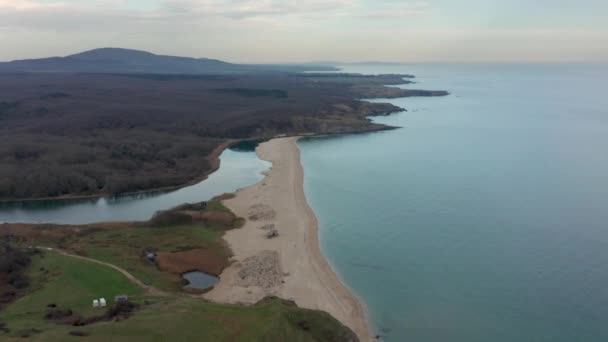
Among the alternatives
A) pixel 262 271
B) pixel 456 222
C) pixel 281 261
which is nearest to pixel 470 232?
pixel 456 222

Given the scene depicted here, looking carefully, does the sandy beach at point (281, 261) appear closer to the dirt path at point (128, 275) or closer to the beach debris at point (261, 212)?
the beach debris at point (261, 212)

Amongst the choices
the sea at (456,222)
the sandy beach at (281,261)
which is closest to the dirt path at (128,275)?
the sandy beach at (281,261)

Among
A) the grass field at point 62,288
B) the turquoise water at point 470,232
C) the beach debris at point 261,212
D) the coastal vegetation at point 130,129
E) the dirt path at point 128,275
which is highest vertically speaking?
the coastal vegetation at point 130,129

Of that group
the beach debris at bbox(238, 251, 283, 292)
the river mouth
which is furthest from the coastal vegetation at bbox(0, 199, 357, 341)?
the beach debris at bbox(238, 251, 283, 292)

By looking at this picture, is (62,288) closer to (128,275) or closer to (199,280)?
(128,275)

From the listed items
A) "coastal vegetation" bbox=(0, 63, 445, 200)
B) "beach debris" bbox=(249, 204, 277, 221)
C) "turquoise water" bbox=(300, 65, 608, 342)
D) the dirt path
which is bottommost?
"turquoise water" bbox=(300, 65, 608, 342)

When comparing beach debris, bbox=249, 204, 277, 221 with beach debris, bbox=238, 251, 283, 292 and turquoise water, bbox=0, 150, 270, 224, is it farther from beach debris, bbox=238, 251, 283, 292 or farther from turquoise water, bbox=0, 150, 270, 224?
beach debris, bbox=238, 251, 283, 292
